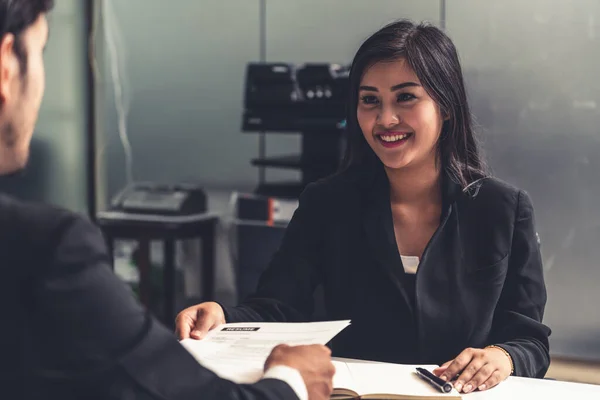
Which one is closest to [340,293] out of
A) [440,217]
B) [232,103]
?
[440,217]

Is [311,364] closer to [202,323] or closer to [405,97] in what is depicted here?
[202,323]

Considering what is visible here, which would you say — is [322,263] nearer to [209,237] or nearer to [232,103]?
[209,237]

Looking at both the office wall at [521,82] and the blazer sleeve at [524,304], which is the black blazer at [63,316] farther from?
the office wall at [521,82]

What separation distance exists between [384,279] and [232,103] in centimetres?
261

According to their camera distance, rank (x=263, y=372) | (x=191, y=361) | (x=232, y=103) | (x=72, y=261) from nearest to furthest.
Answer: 1. (x=72, y=261)
2. (x=191, y=361)
3. (x=263, y=372)
4. (x=232, y=103)

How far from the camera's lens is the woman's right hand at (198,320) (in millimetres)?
1452

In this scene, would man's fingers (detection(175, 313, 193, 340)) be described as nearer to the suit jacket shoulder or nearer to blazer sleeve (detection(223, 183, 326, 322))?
blazer sleeve (detection(223, 183, 326, 322))

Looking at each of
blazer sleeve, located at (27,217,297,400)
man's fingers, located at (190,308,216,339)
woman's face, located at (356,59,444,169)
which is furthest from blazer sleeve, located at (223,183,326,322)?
blazer sleeve, located at (27,217,297,400)

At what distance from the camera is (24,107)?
0.88 m

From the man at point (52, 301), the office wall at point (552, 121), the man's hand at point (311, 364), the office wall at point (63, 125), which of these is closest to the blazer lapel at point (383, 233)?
the man's hand at point (311, 364)

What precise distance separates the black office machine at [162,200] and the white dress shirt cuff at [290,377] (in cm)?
269

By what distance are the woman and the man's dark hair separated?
2.70 feet

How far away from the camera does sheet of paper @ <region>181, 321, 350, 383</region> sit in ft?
3.93

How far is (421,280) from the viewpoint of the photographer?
5.46 feet
